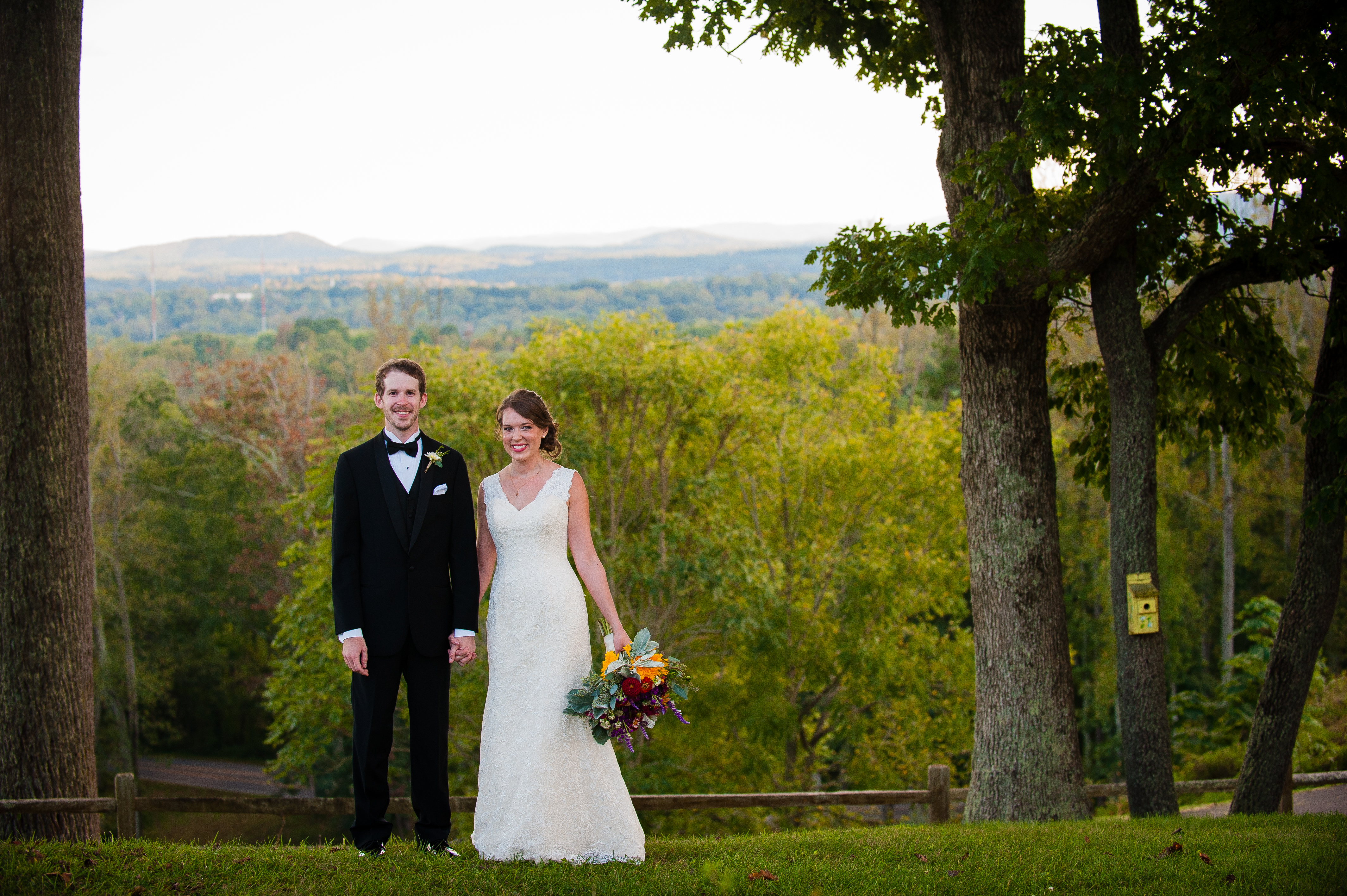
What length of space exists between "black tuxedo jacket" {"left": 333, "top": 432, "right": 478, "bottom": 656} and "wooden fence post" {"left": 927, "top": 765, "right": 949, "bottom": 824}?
401 centimetres

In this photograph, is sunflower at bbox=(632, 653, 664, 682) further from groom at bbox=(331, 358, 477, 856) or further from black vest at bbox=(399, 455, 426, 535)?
black vest at bbox=(399, 455, 426, 535)

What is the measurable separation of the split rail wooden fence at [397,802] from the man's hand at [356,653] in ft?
4.86

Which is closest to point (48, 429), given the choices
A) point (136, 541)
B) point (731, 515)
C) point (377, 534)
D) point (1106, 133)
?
point (377, 534)

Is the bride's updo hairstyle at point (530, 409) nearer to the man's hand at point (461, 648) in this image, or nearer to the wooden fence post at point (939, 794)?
the man's hand at point (461, 648)

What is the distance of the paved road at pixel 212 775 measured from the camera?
31969 millimetres

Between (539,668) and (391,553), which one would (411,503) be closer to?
(391,553)

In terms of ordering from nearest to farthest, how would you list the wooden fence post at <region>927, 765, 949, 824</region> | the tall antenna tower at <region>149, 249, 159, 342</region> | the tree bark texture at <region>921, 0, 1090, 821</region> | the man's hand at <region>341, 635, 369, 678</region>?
the man's hand at <region>341, 635, 369, 678</region> → the tree bark texture at <region>921, 0, 1090, 821</region> → the wooden fence post at <region>927, 765, 949, 824</region> → the tall antenna tower at <region>149, 249, 159, 342</region>

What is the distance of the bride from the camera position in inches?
179

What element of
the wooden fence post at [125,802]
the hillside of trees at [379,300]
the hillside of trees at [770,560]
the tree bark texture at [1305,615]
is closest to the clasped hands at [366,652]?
the wooden fence post at [125,802]

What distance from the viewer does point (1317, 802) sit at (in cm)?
1006

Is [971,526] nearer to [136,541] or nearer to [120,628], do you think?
[136,541]

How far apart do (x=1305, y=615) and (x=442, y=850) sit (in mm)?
5985

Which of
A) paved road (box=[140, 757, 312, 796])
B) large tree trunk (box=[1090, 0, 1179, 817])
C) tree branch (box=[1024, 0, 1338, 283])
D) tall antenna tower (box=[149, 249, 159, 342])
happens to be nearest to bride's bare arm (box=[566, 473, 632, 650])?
tree branch (box=[1024, 0, 1338, 283])

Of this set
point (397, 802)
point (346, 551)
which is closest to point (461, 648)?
point (346, 551)
